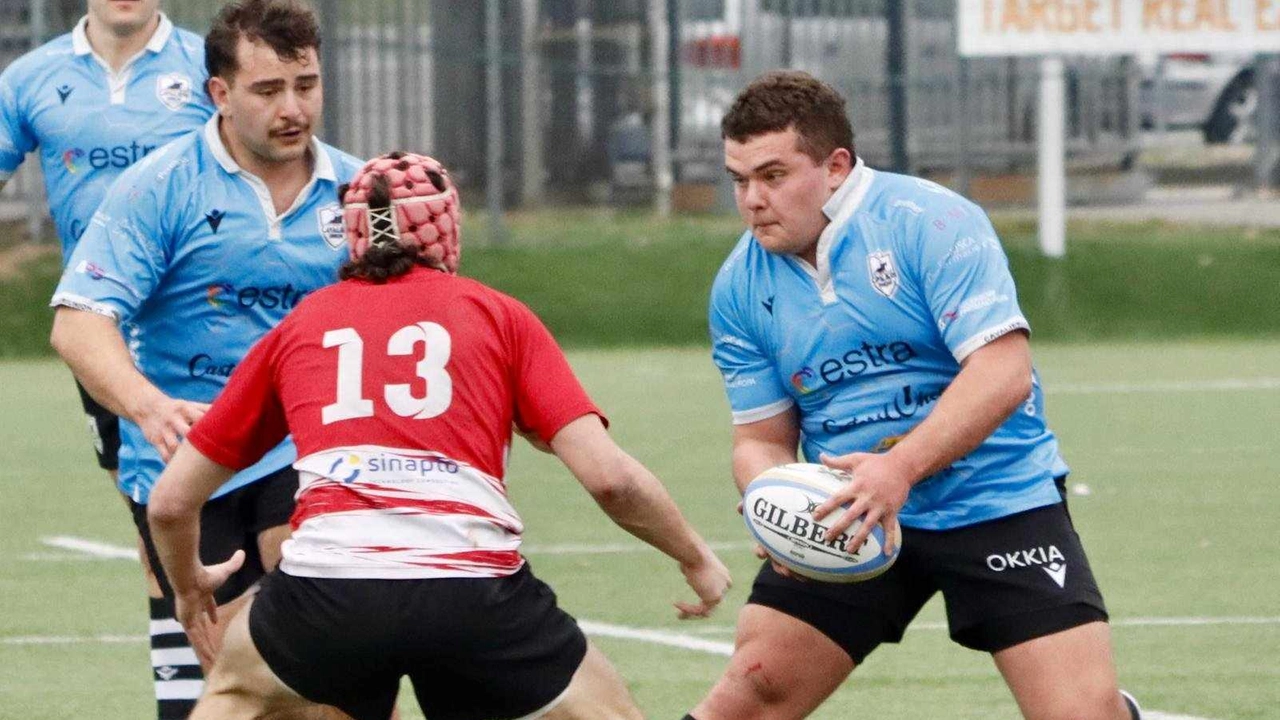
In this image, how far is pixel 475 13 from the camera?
59.5 ft

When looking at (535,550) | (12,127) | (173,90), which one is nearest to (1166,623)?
(535,550)

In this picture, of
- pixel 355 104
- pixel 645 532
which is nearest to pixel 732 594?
pixel 645 532

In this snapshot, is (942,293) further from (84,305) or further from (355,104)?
(355,104)

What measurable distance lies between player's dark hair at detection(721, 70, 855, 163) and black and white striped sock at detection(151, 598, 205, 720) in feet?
6.77

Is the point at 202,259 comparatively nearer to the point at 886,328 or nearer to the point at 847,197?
the point at 847,197

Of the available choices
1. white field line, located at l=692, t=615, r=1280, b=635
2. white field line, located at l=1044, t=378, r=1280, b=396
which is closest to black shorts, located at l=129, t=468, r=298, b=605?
white field line, located at l=692, t=615, r=1280, b=635

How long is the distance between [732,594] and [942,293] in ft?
11.8

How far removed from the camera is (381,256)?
4.41m

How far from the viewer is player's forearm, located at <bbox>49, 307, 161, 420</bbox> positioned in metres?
5.25

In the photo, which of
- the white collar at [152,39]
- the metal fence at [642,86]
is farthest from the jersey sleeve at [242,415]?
the metal fence at [642,86]

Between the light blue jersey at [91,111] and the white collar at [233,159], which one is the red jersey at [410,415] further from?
the light blue jersey at [91,111]

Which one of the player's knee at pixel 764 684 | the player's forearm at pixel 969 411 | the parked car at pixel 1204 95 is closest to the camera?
the player's forearm at pixel 969 411

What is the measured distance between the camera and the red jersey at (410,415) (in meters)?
4.25

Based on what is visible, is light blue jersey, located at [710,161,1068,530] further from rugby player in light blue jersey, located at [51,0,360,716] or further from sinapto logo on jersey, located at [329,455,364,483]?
sinapto logo on jersey, located at [329,455,364,483]
